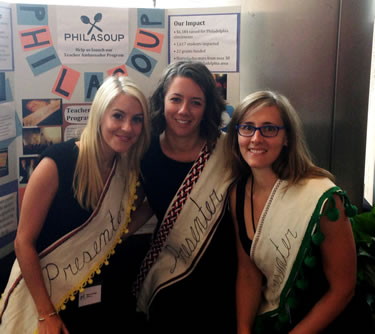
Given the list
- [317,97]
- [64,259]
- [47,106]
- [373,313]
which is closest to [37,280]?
[64,259]

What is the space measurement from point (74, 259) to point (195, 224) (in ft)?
1.58

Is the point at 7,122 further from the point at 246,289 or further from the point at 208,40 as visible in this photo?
the point at 246,289

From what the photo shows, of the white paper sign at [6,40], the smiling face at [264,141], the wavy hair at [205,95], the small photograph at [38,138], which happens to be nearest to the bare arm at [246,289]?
the smiling face at [264,141]

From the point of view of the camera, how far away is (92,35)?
186 centimetres

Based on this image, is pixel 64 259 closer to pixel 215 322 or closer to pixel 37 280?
pixel 37 280

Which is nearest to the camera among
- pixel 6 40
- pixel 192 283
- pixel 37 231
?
pixel 37 231

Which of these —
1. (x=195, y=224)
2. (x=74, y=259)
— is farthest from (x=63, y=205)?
(x=195, y=224)

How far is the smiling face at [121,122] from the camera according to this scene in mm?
1390

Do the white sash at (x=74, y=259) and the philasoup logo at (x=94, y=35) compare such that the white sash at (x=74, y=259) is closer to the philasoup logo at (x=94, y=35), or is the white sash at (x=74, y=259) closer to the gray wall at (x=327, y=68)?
the philasoup logo at (x=94, y=35)

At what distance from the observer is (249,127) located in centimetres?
134

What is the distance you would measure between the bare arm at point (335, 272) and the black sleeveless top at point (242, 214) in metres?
0.27

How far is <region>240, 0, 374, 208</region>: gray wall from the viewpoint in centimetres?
193

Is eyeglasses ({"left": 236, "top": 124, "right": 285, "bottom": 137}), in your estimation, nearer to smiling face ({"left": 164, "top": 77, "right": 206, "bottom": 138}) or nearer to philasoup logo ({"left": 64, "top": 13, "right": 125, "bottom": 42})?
smiling face ({"left": 164, "top": 77, "right": 206, "bottom": 138})

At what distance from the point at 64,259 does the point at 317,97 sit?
1.45 meters
